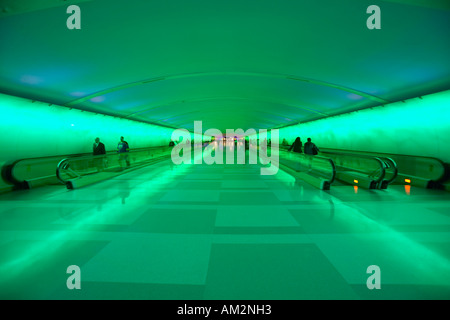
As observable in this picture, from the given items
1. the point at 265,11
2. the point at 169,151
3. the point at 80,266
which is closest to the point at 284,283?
the point at 80,266

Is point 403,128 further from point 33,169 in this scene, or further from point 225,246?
point 33,169

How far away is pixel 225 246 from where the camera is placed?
10.6ft

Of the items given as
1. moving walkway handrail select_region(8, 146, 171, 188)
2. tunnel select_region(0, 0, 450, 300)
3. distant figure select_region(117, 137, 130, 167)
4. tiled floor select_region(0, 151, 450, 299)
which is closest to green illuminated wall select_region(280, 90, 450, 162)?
tunnel select_region(0, 0, 450, 300)

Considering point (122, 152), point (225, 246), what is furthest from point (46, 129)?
point (225, 246)

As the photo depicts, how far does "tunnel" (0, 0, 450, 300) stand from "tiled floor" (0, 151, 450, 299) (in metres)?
0.02

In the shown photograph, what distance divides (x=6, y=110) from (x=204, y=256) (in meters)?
8.31

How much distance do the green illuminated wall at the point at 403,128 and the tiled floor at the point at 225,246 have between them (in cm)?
250

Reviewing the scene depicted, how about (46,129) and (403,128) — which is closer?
(403,128)

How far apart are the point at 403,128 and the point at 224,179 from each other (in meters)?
7.05

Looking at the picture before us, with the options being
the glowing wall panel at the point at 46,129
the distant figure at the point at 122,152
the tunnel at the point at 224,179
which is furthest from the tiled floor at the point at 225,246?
the distant figure at the point at 122,152

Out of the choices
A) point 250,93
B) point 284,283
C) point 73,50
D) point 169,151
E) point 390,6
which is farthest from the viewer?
point 169,151

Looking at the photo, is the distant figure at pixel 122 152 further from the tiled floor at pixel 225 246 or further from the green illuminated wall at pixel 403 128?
the green illuminated wall at pixel 403 128

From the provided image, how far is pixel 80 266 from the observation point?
272cm

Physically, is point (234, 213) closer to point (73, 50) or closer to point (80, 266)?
point (80, 266)
